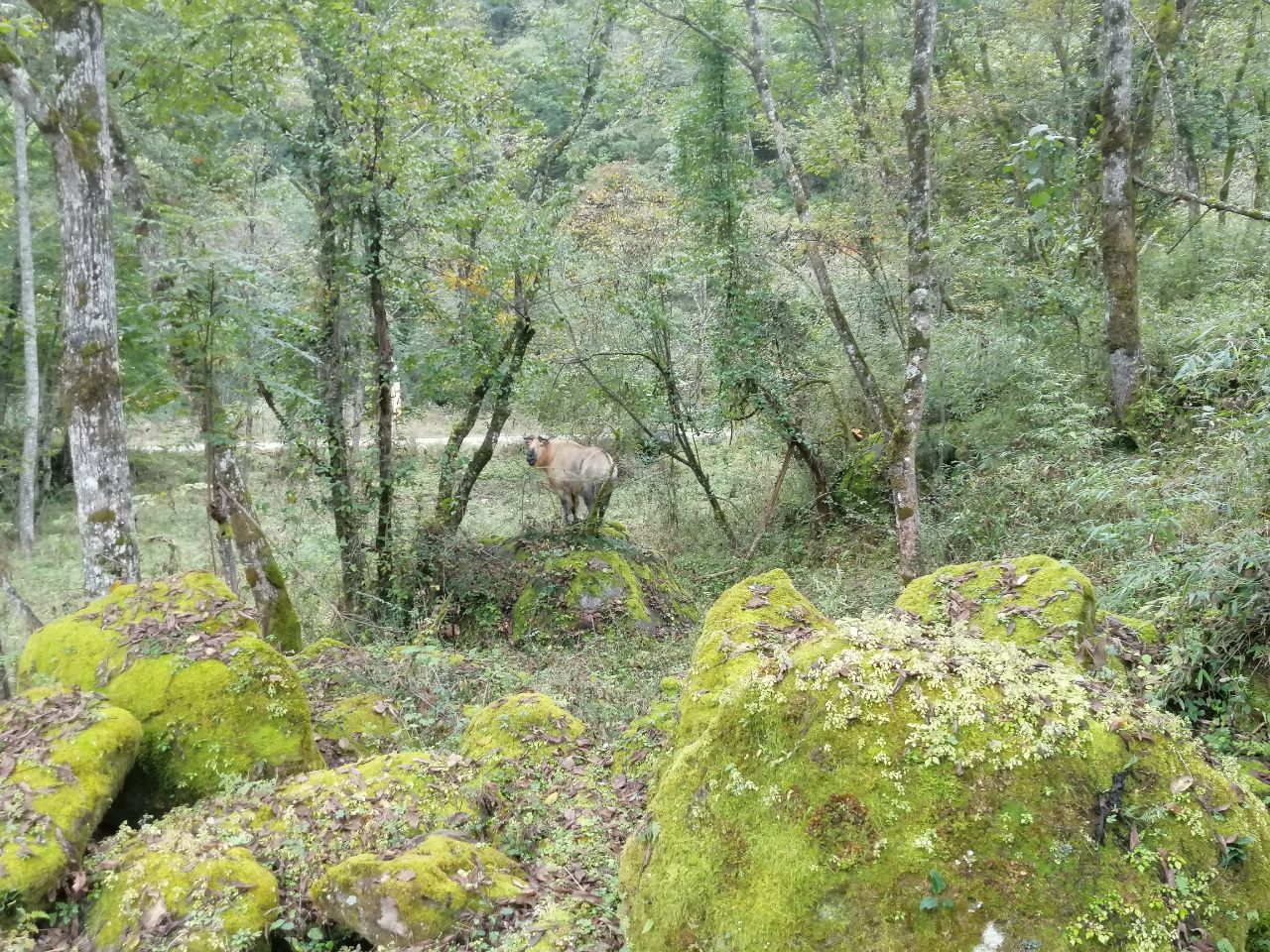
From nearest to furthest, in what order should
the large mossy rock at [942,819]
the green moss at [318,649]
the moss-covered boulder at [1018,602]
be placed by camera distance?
the large mossy rock at [942,819], the moss-covered boulder at [1018,602], the green moss at [318,649]

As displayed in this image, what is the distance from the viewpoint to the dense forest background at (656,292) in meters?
8.78

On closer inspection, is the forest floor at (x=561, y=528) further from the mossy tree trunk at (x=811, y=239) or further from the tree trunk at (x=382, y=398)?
the mossy tree trunk at (x=811, y=239)

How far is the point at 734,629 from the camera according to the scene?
4.32 meters

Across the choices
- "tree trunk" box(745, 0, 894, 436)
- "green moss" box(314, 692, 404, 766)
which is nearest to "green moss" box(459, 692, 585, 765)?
"green moss" box(314, 692, 404, 766)

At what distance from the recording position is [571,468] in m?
12.9

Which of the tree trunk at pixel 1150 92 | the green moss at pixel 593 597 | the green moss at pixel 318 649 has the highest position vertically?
the tree trunk at pixel 1150 92

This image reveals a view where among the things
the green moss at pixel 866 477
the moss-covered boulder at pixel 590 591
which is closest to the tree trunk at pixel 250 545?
the moss-covered boulder at pixel 590 591

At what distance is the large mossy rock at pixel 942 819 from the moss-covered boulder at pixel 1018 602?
3.43ft

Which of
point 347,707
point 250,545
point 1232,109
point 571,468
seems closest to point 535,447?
point 571,468

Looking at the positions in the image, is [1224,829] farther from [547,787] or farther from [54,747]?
[54,747]

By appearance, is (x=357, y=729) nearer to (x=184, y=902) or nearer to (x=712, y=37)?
(x=184, y=902)

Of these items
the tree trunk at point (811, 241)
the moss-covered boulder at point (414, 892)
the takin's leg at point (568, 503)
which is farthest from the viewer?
the takin's leg at point (568, 503)

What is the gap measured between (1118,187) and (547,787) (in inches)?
361

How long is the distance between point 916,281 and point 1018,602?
4.84m
